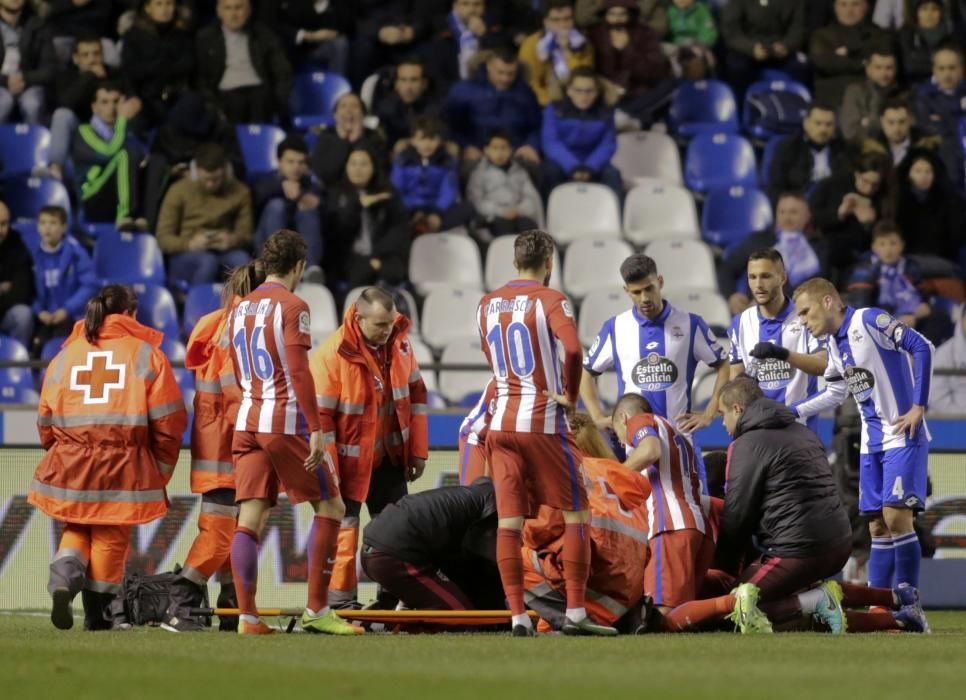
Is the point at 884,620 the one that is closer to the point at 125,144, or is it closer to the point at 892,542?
the point at 892,542

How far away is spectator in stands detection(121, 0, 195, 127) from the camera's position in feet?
53.4

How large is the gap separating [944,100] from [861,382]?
8.41m

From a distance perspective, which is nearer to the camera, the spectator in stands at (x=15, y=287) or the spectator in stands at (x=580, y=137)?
the spectator in stands at (x=15, y=287)

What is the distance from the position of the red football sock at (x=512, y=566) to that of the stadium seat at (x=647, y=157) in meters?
9.16

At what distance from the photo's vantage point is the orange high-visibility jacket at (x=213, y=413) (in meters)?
9.43

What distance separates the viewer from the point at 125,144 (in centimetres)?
1566

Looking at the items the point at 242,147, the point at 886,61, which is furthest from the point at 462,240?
the point at 886,61

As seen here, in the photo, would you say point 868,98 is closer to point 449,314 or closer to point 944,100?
point 944,100

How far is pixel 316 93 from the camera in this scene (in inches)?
680

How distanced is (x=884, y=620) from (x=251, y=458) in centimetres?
334

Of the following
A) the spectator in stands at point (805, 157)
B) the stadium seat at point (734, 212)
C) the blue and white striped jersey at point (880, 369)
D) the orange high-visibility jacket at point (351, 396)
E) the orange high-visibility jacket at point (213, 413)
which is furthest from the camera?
the spectator in stands at point (805, 157)

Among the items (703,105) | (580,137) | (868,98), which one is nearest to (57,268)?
(580,137)

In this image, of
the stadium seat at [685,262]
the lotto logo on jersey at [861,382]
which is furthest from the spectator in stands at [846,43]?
the lotto logo on jersey at [861,382]

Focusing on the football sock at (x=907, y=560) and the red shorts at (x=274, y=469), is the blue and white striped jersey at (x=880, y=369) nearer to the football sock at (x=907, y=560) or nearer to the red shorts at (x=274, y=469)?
the football sock at (x=907, y=560)
